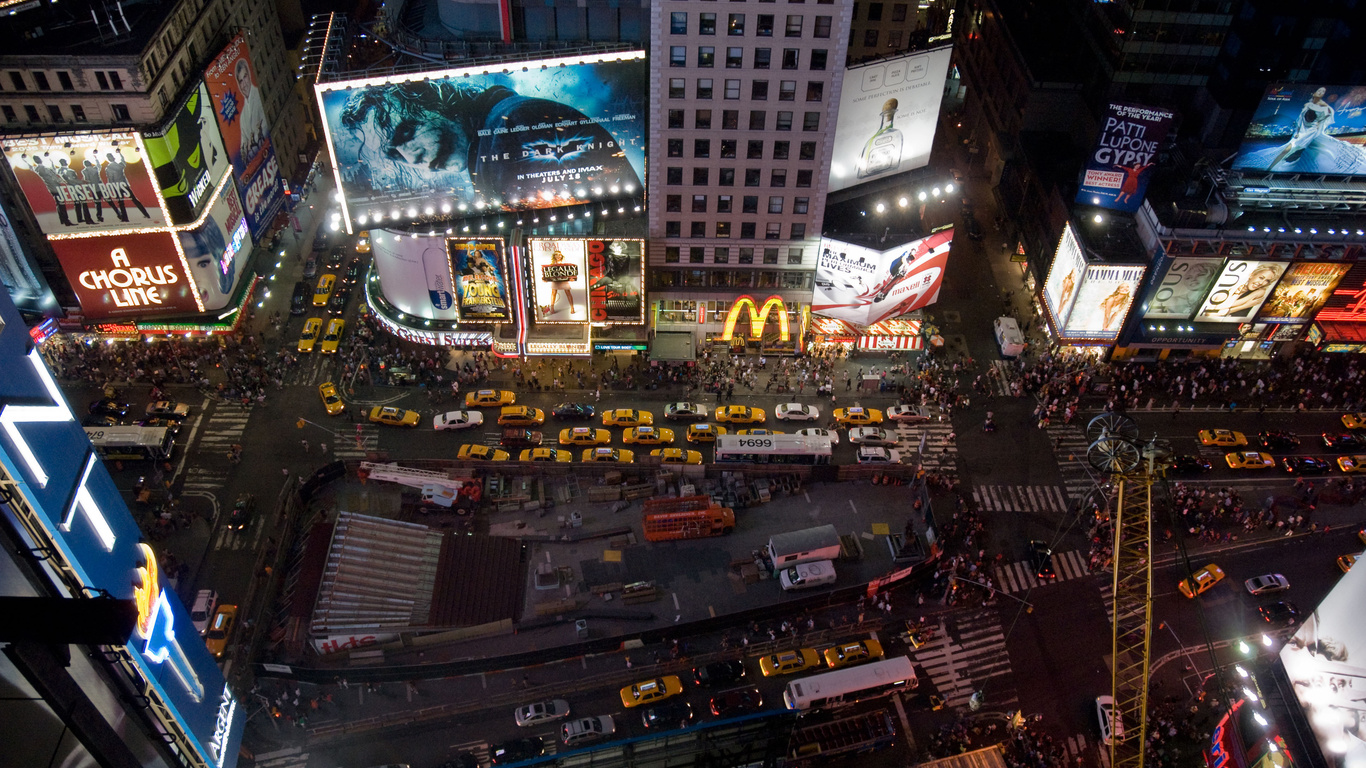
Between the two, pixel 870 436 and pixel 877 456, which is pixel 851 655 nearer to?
pixel 877 456

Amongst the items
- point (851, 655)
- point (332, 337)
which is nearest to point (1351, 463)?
point (851, 655)

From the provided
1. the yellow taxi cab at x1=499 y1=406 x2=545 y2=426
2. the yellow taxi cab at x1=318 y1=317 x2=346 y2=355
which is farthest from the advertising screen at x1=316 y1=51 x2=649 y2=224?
the yellow taxi cab at x1=499 y1=406 x2=545 y2=426

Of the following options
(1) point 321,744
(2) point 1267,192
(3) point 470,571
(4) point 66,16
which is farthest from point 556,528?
(2) point 1267,192

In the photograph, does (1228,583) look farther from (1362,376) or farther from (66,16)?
(66,16)

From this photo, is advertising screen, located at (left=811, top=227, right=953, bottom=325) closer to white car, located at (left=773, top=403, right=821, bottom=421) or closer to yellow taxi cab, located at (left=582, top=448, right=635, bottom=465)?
white car, located at (left=773, top=403, right=821, bottom=421)

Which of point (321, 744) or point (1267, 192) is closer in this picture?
point (321, 744)
